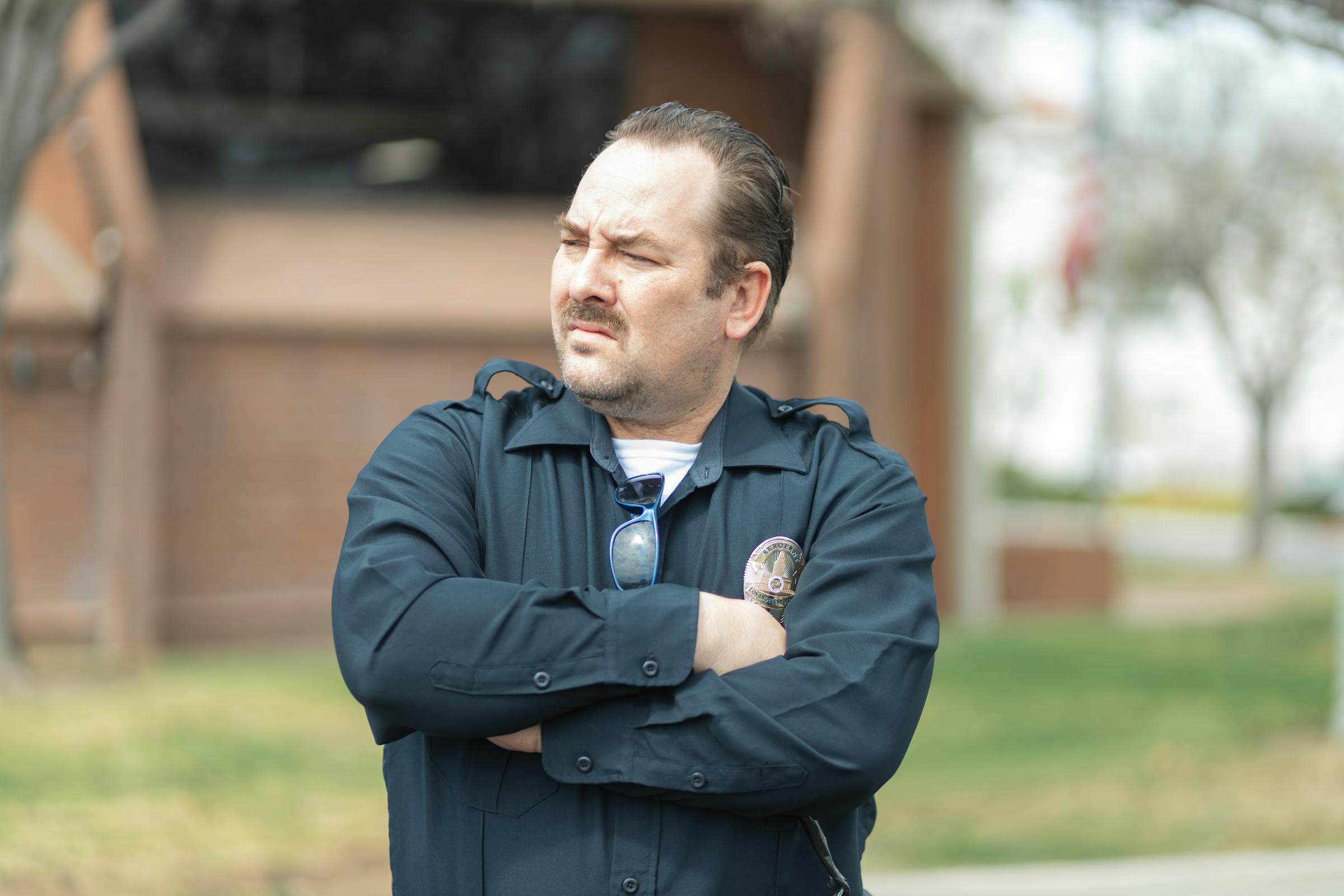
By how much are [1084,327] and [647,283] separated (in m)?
27.0

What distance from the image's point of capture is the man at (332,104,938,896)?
209cm

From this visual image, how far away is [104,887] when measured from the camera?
221 inches

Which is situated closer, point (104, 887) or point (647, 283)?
point (647, 283)

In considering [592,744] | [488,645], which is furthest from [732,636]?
[488,645]

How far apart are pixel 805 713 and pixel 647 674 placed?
9.9 inches

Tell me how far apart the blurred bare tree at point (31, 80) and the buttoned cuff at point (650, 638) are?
7400 millimetres

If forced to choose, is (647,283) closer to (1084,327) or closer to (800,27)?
(800,27)

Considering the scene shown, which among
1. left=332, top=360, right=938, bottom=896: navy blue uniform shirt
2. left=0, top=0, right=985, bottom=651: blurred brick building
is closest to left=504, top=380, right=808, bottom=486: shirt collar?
left=332, top=360, right=938, bottom=896: navy blue uniform shirt

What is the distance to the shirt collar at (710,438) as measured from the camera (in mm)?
2338

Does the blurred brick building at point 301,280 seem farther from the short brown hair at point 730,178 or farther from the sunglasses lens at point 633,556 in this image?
the sunglasses lens at point 633,556

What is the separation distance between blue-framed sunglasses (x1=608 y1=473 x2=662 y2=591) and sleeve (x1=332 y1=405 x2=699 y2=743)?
0.10 m

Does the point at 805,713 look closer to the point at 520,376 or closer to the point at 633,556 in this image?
the point at 633,556

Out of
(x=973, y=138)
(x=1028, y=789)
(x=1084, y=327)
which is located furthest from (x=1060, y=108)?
(x=1028, y=789)

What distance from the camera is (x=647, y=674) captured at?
2084 mm
